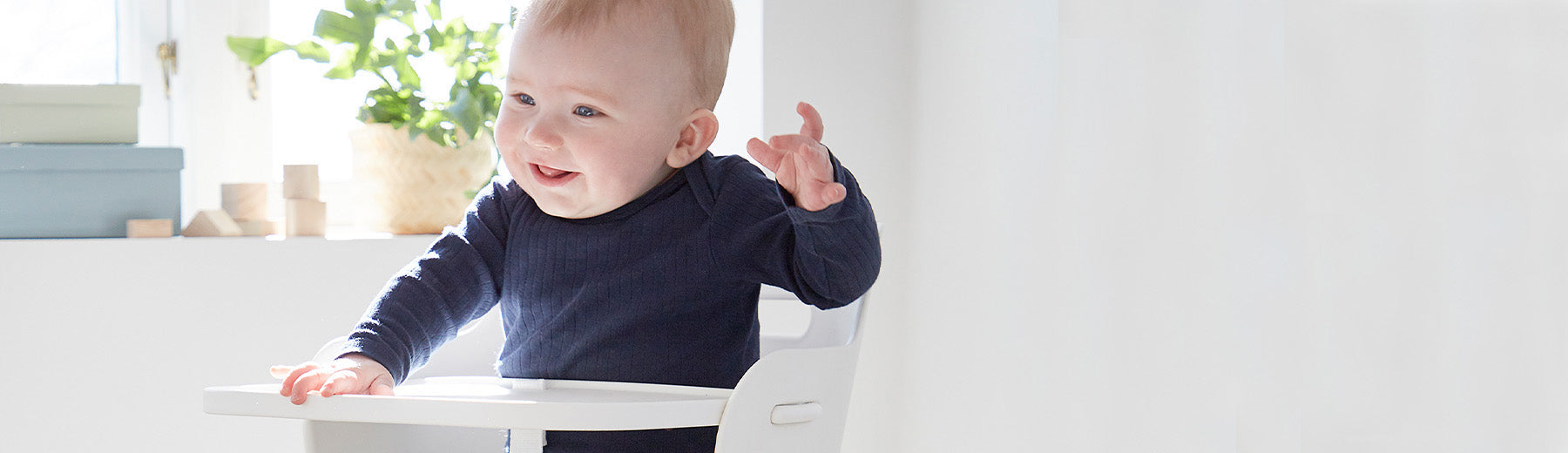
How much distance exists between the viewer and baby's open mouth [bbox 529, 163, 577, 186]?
83cm

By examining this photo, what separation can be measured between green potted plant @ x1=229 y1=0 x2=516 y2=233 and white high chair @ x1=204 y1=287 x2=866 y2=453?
0.76 meters

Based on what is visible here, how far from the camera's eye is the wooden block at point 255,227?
Answer: 5.28 ft

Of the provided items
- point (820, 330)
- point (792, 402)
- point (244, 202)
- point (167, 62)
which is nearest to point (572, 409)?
point (792, 402)

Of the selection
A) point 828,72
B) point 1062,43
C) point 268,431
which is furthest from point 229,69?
point 1062,43

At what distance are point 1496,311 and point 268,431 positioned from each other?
1.46m

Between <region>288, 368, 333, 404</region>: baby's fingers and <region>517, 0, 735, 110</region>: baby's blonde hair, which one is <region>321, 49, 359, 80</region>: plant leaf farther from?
<region>288, 368, 333, 404</region>: baby's fingers

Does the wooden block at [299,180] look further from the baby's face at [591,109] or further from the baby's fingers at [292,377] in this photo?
the baby's fingers at [292,377]

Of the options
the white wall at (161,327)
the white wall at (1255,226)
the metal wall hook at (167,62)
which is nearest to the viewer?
the white wall at (1255,226)

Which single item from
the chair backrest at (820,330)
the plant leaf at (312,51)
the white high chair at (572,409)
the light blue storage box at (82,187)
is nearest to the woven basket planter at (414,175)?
the plant leaf at (312,51)

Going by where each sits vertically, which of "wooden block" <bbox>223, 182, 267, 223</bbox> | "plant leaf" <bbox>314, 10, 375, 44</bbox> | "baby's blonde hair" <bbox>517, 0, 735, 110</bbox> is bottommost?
"wooden block" <bbox>223, 182, 267, 223</bbox>

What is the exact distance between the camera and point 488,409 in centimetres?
61

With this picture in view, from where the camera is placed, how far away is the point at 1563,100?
382 millimetres

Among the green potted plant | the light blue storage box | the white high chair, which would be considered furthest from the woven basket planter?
the white high chair

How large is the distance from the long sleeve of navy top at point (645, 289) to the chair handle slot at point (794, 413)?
0.29 feet
